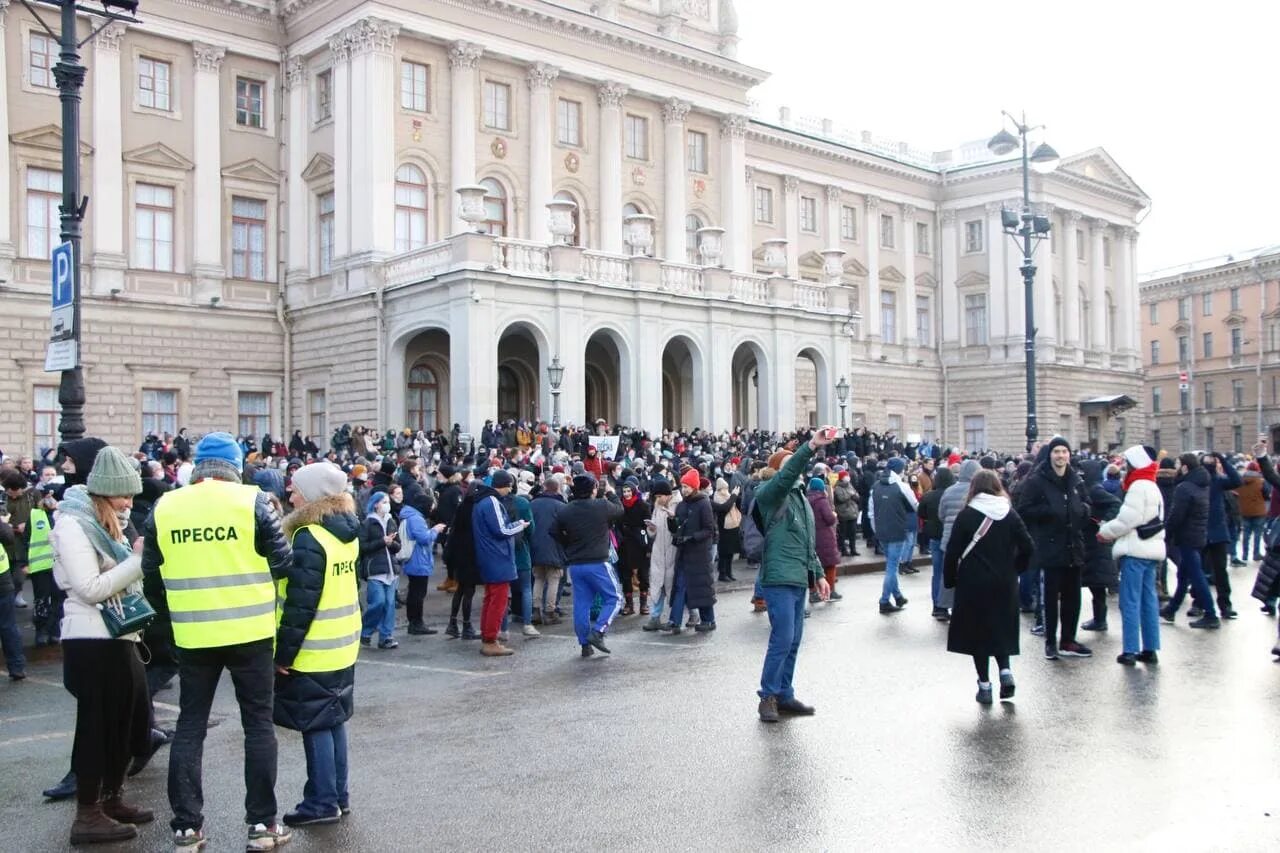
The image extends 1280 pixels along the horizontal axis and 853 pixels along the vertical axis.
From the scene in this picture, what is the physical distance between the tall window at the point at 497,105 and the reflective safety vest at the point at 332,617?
3335 centimetres

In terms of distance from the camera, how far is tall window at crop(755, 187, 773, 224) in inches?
2045

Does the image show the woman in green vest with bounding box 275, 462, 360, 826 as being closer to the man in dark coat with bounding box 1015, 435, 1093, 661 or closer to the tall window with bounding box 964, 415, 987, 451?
the man in dark coat with bounding box 1015, 435, 1093, 661

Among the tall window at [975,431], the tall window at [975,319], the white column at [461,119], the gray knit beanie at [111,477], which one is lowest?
the gray knit beanie at [111,477]

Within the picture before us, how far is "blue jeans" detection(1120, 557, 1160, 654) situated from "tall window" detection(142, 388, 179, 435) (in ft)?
95.6

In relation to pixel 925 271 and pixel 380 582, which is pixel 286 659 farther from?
pixel 925 271

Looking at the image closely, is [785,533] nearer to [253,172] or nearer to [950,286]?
[253,172]

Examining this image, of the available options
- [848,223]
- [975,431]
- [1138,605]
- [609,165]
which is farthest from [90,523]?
[975,431]

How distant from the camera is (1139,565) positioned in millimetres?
11141

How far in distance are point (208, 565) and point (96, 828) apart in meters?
1.55

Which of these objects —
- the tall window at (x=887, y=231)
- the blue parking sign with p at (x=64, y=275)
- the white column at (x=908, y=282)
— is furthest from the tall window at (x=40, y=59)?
the white column at (x=908, y=282)

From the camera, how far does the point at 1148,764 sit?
7.49 metres

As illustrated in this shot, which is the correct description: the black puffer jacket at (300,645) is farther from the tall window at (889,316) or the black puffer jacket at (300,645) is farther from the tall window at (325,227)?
the tall window at (889,316)

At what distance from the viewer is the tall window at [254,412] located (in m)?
36.2

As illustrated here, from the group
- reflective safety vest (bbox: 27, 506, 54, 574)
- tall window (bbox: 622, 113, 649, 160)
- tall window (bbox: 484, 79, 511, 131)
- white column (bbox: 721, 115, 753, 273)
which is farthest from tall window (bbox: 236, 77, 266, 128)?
reflective safety vest (bbox: 27, 506, 54, 574)
